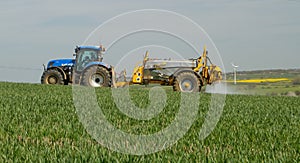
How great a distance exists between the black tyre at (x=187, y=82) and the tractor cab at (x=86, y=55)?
3525 mm

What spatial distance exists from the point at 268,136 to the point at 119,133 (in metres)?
2.27

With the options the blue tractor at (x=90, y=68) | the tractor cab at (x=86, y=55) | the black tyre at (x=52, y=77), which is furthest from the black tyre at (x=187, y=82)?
the black tyre at (x=52, y=77)

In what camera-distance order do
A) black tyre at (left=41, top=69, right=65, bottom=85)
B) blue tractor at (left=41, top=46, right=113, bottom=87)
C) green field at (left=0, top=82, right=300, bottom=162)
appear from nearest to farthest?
green field at (left=0, top=82, right=300, bottom=162)
blue tractor at (left=41, top=46, right=113, bottom=87)
black tyre at (left=41, top=69, right=65, bottom=85)

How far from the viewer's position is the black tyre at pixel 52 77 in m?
23.3

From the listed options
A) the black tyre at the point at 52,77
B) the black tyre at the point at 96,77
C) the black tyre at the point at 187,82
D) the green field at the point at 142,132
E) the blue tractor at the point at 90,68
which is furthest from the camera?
the black tyre at the point at 52,77

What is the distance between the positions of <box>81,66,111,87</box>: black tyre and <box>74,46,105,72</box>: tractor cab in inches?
14.3

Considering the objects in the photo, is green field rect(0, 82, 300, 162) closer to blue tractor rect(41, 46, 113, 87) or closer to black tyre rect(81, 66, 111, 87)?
black tyre rect(81, 66, 111, 87)

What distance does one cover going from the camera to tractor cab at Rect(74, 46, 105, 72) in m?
21.7

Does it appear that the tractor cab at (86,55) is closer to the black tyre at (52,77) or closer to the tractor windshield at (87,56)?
the tractor windshield at (87,56)

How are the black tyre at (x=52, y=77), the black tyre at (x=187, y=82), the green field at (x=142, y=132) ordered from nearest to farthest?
1. the green field at (x=142, y=132)
2. the black tyre at (x=187, y=82)
3. the black tyre at (x=52, y=77)

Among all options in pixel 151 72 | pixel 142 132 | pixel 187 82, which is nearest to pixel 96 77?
pixel 151 72

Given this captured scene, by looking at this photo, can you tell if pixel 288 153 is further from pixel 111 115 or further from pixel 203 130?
pixel 111 115

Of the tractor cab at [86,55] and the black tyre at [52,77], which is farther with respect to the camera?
the black tyre at [52,77]

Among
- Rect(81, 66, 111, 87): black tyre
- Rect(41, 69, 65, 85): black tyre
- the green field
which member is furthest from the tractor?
the green field
